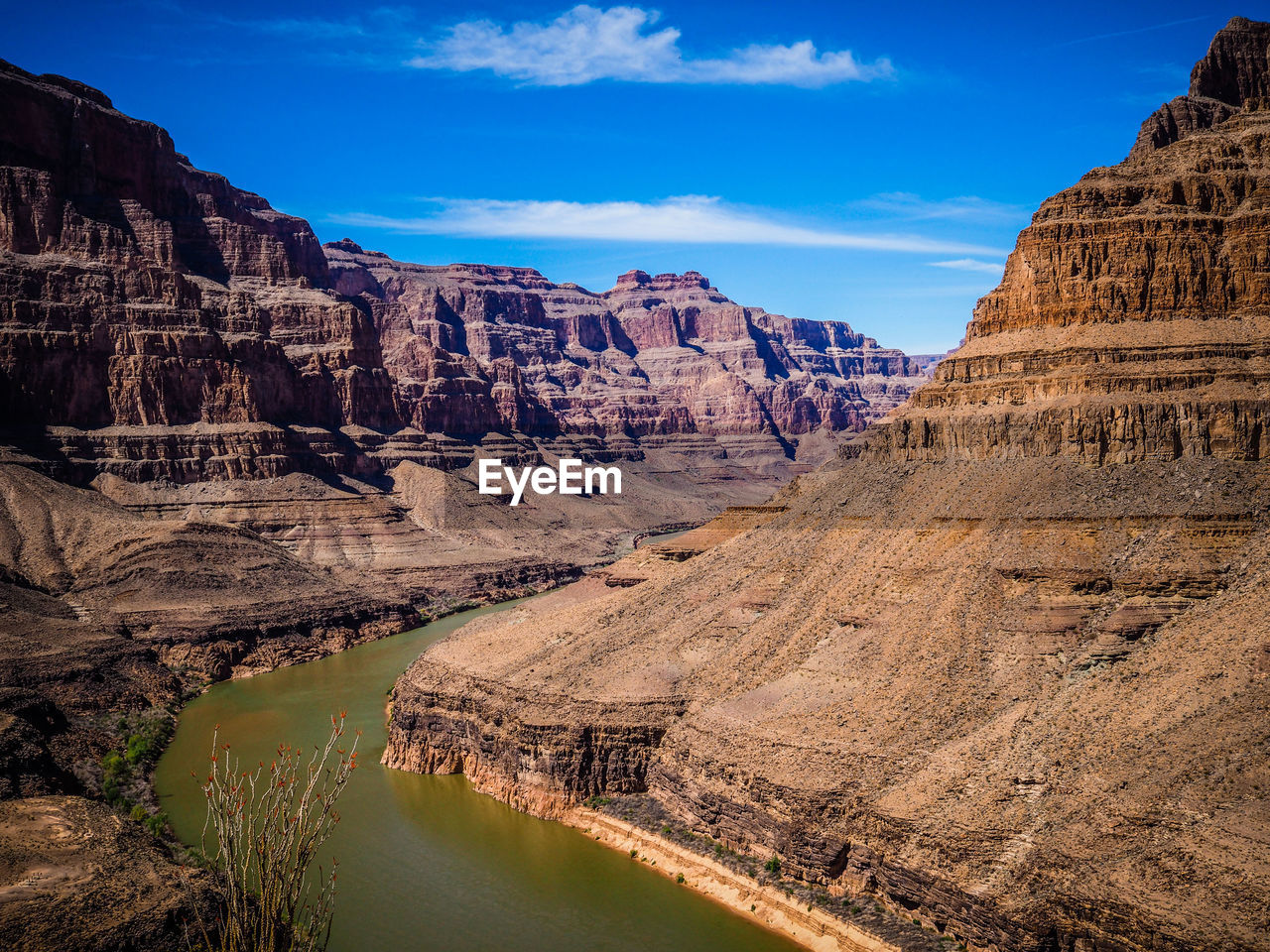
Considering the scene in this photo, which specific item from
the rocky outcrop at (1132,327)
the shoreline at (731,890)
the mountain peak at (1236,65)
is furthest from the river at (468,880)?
the mountain peak at (1236,65)

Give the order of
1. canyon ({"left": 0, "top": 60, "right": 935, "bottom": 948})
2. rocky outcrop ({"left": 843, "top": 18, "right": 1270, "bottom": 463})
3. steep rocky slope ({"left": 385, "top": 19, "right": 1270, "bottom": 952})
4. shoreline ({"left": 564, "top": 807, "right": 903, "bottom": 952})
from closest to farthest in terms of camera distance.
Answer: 1. steep rocky slope ({"left": 385, "top": 19, "right": 1270, "bottom": 952})
2. shoreline ({"left": 564, "top": 807, "right": 903, "bottom": 952})
3. rocky outcrop ({"left": 843, "top": 18, "right": 1270, "bottom": 463})
4. canyon ({"left": 0, "top": 60, "right": 935, "bottom": 948})

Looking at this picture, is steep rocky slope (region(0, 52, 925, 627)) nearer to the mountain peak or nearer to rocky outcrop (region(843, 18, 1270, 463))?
rocky outcrop (region(843, 18, 1270, 463))

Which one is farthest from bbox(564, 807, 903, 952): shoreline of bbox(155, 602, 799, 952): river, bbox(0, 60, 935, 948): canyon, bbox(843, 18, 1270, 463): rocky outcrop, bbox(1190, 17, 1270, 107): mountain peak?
bbox(1190, 17, 1270, 107): mountain peak

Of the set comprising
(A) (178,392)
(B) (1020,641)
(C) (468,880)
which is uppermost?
(A) (178,392)

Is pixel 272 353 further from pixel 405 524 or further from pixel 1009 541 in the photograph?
pixel 1009 541

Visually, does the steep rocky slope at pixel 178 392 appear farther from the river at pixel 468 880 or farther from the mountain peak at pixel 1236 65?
the mountain peak at pixel 1236 65

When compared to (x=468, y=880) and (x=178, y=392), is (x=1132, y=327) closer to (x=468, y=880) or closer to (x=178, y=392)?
(x=468, y=880)

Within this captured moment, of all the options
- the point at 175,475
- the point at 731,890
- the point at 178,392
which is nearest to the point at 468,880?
the point at 731,890

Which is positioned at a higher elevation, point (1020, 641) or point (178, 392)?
point (178, 392)
